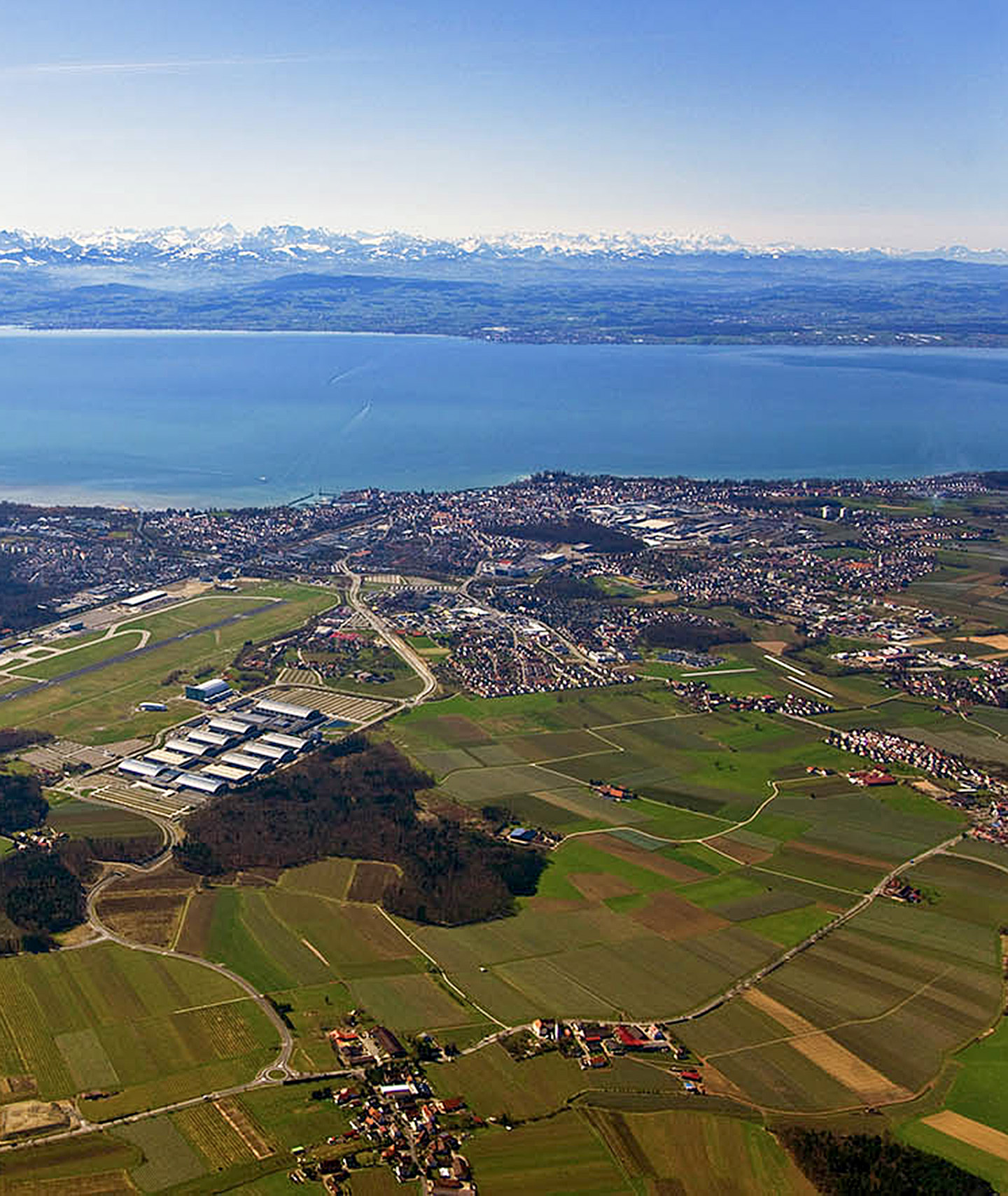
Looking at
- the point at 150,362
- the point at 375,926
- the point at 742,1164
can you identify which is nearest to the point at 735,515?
the point at 375,926

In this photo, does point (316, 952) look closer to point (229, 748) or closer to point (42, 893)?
point (42, 893)

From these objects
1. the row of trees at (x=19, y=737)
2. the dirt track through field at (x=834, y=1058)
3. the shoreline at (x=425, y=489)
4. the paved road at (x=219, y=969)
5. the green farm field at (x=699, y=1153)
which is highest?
the shoreline at (x=425, y=489)

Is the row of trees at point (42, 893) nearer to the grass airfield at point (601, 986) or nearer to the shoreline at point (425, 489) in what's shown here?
the grass airfield at point (601, 986)

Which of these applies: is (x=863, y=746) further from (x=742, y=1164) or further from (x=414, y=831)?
(x=742, y=1164)

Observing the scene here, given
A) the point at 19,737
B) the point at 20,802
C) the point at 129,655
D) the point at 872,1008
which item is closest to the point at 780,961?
the point at 872,1008

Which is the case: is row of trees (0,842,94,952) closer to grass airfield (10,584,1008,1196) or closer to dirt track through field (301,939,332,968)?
grass airfield (10,584,1008,1196)

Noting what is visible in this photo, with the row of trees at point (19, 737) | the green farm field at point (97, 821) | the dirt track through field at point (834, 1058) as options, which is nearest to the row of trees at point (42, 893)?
the green farm field at point (97, 821)
